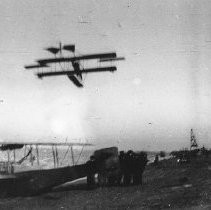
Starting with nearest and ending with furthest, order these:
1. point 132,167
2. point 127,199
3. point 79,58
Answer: point 127,199, point 79,58, point 132,167

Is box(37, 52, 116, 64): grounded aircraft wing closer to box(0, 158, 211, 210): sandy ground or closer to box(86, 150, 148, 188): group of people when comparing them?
box(86, 150, 148, 188): group of people

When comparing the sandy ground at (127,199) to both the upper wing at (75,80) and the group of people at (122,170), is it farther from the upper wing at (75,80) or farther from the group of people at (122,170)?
the upper wing at (75,80)

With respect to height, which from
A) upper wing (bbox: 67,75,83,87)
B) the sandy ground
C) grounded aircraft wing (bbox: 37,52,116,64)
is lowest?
the sandy ground

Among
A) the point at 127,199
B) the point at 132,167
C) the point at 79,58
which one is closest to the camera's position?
the point at 127,199

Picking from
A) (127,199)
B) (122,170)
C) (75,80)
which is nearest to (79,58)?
(75,80)

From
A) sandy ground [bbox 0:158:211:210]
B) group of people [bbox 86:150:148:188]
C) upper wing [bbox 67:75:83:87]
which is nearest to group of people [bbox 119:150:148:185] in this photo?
group of people [bbox 86:150:148:188]

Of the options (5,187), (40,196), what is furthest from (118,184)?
(5,187)

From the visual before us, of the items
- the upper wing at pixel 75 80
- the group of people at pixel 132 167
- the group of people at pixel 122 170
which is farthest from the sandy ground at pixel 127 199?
the upper wing at pixel 75 80

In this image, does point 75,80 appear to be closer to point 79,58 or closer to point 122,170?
point 79,58

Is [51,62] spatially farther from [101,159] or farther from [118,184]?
[118,184]
